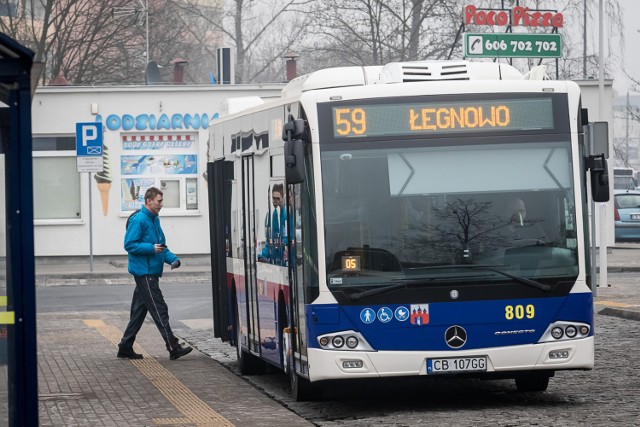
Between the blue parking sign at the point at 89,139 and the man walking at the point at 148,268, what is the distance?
1467 centimetres

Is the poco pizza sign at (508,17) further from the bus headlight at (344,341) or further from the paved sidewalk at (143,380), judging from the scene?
the bus headlight at (344,341)

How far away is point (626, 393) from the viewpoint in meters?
12.0

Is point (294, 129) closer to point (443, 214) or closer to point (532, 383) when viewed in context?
point (443, 214)

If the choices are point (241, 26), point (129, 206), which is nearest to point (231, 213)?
point (129, 206)

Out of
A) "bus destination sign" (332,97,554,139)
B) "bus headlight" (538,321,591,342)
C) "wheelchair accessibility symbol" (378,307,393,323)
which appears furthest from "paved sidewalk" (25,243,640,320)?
"wheelchair accessibility symbol" (378,307,393,323)

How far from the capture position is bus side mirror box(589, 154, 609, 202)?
11438 mm

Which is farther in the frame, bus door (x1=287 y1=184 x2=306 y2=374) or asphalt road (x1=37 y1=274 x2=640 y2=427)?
bus door (x1=287 y1=184 x2=306 y2=374)

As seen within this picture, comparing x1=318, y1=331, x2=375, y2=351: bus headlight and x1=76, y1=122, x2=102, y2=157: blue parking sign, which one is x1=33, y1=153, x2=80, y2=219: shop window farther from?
x1=318, y1=331, x2=375, y2=351: bus headlight

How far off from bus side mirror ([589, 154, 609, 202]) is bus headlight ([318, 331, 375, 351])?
2.21 meters

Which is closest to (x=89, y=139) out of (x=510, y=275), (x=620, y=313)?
(x=620, y=313)

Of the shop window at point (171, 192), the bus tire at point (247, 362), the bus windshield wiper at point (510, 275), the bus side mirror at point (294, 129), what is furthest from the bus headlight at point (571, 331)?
the shop window at point (171, 192)

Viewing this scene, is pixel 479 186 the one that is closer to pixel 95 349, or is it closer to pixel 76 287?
pixel 95 349

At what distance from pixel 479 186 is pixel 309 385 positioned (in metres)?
2.17

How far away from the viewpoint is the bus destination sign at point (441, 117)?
36.8 ft
